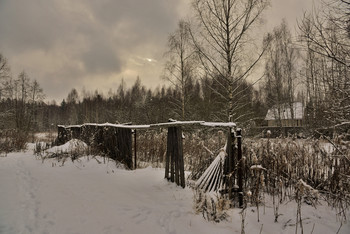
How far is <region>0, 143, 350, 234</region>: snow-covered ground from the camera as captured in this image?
2.78 m

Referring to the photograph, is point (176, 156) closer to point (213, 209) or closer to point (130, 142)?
point (213, 209)

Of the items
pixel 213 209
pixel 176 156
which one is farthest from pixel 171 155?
pixel 213 209

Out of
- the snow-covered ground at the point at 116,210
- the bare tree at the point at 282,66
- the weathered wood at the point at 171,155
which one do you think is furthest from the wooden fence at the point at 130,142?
the bare tree at the point at 282,66

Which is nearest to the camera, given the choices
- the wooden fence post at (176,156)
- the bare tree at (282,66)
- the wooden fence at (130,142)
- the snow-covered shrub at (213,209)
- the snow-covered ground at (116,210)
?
the snow-covered ground at (116,210)

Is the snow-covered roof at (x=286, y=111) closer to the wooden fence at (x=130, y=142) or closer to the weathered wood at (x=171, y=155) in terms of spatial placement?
the wooden fence at (x=130, y=142)

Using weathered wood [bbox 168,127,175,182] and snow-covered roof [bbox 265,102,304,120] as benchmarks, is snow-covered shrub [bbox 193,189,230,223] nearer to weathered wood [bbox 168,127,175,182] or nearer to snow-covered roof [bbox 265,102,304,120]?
weathered wood [bbox 168,127,175,182]

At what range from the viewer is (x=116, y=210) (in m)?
3.32

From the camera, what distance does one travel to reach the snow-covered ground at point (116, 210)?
278 cm

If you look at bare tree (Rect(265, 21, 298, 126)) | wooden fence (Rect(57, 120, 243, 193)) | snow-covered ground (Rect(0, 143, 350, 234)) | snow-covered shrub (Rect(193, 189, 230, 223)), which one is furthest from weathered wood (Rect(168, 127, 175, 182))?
bare tree (Rect(265, 21, 298, 126))

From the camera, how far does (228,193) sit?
3648mm

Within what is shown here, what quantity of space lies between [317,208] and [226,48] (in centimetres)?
688

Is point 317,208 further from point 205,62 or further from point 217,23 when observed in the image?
point 217,23

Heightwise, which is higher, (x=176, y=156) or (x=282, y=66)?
(x=282, y=66)

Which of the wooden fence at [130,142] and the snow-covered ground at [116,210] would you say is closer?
the snow-covered ground at [116,210]
